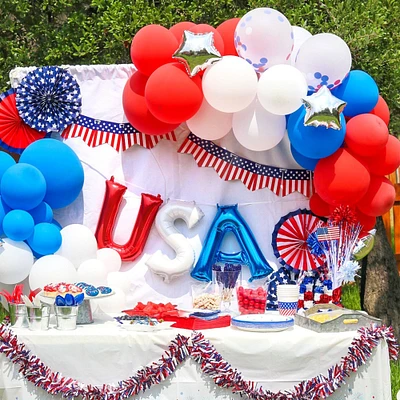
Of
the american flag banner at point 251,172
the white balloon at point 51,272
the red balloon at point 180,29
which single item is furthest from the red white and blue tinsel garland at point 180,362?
the red balloon at point 180,29

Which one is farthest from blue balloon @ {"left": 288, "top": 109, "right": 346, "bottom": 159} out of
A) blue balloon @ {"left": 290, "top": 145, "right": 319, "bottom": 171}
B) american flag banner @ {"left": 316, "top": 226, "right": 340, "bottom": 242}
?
american flag banner @ {"left": 316, "top": 226, "right": 340, "bottom": 242}

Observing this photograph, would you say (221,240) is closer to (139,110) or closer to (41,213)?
(139,110)

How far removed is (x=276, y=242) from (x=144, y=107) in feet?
3.57

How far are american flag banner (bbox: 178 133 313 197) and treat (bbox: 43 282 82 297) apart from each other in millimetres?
1153

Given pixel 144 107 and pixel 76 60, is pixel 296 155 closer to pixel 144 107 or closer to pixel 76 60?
pixel 144 107

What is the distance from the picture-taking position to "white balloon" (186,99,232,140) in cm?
422

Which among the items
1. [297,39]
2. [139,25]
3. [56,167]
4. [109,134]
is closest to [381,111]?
[297,39]

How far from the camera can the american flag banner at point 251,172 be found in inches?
175

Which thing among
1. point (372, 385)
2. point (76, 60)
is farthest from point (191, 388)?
point (76, 60)

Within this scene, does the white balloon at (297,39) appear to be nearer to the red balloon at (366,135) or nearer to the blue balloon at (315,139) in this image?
the blue balloon at (315,139)

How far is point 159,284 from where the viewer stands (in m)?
4.42

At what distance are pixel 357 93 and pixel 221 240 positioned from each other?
3.70 ft

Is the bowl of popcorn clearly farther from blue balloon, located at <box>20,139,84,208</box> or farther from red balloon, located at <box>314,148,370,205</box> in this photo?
blue balloon, located at <box>20,139,84,208</box>

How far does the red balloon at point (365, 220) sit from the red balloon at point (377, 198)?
5cm
